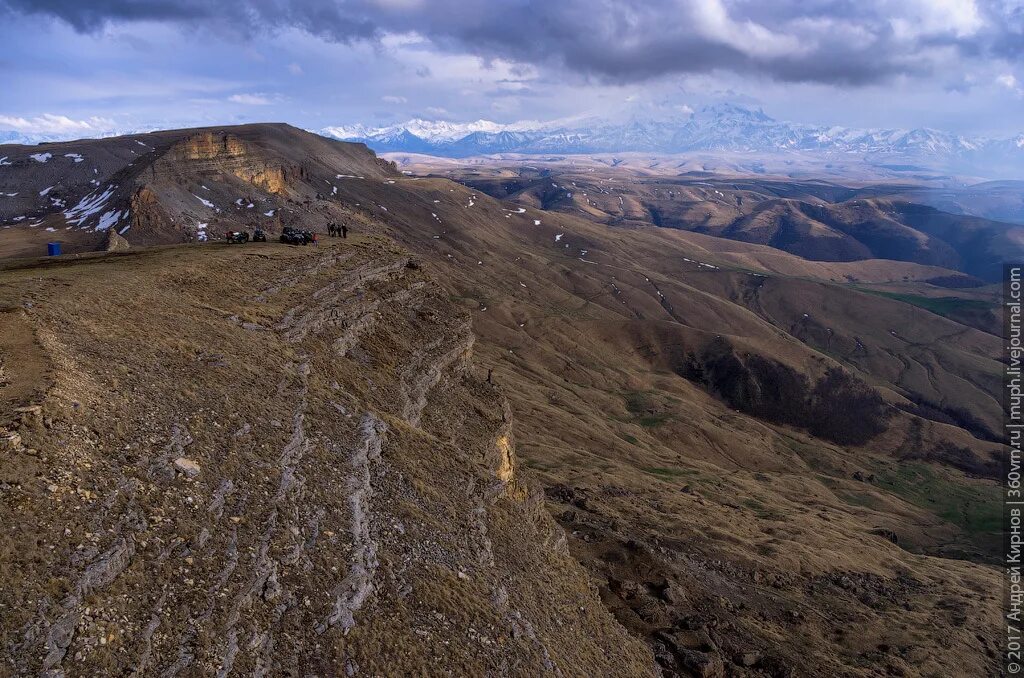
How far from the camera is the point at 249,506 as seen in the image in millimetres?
19266

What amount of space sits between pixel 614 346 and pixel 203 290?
10147 cm

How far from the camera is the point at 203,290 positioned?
3142cm

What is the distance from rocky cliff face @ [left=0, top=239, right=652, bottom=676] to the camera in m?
14.6

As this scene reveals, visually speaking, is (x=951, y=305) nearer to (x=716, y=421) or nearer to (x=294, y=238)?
(x=716, y=421)

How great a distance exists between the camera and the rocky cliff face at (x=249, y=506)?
14648mm

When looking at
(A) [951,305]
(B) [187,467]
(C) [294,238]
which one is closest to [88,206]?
(C) [294,238]

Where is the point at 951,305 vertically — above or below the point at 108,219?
below

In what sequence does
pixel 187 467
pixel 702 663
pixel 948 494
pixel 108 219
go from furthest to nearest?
pixel 948 494 → pixel 108 219 → pixel 702 663 → pixel 187 467

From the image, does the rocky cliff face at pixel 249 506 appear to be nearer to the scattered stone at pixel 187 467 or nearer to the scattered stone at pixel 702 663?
the scattered stone at pixel 187 467

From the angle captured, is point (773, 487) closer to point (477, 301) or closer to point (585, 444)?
point (585, 444)

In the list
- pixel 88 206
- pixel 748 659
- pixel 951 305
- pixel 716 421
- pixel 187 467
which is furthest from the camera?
pixel 951 305

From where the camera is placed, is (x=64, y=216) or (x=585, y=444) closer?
(x=585, y=444)

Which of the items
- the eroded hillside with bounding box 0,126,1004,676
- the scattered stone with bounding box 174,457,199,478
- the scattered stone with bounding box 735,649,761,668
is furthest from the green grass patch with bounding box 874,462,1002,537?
the scattered stone with bounding box 174,457,199,478

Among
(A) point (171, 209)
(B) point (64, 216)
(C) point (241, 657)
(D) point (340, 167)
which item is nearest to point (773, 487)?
(C) point (241, 657)
